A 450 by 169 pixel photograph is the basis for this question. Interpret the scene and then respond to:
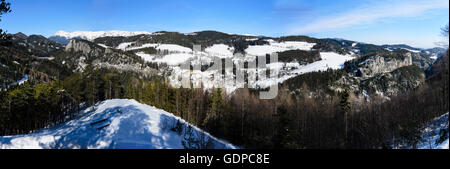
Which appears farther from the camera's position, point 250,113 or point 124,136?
point 250,113

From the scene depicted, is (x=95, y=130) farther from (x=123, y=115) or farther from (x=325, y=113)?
(x=325, y=113)

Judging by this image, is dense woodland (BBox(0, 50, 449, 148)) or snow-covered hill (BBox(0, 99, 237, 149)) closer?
snow-covered hill (BBox(0, 99, 237, 149))

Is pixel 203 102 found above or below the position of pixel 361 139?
above

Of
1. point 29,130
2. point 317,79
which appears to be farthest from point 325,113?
point 317,79

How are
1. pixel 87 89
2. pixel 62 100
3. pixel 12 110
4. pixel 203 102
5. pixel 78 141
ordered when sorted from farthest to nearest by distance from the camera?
pixel 87 89 → pixel 62 100 → pixel 203 102 → pixel 12 110 → pixel 78 141

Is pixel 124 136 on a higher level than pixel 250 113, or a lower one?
higher

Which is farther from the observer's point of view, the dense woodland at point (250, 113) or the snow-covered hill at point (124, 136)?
the dense woodland at point (250, 113)
